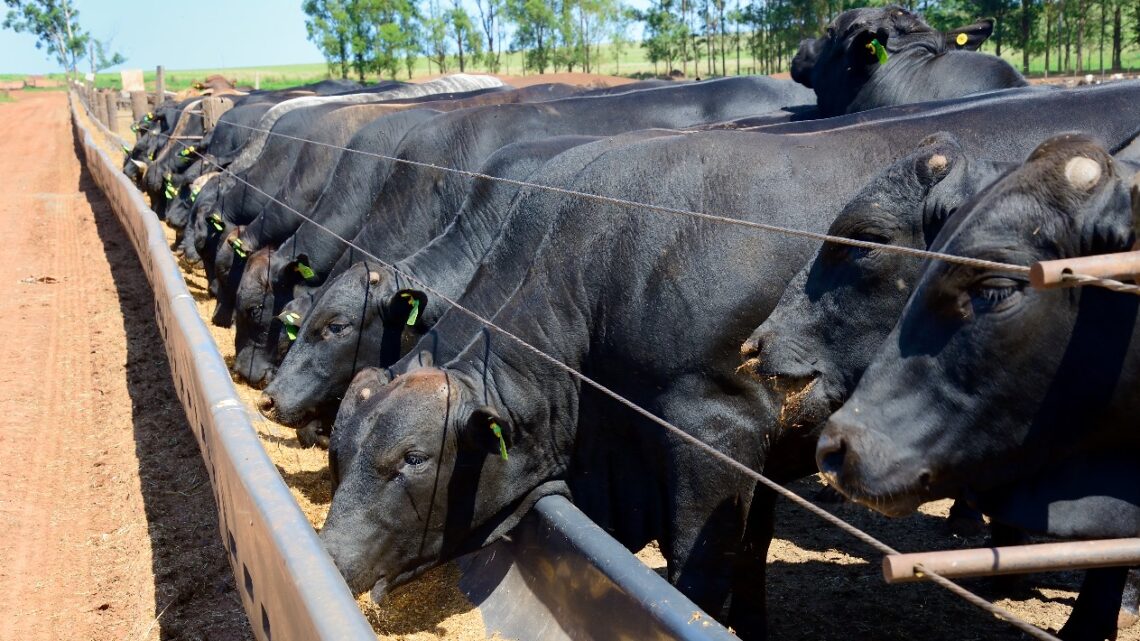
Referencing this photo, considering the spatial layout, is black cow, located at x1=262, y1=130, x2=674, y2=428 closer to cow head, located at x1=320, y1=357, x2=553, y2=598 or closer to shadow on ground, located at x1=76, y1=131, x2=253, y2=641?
shadow on ground, located at x1=76, y1=131, x2=253, y2=641

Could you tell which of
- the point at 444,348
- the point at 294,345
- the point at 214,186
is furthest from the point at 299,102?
the point at 444,348

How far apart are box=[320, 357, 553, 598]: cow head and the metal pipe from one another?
2.31 m

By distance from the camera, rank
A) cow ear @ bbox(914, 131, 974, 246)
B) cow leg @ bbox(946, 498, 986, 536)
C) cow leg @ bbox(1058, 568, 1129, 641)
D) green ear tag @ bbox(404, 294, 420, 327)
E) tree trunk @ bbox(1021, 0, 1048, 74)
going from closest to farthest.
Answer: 1. cow ear @ bbox(914, 131, 974, 246)
2. cow leg @ bbox(1058, 568, 1129, 641)
3. cow leg @ bbox(946, 498, 986, 536)
4. green ear tag @ bbox(404, 294, 420, 327)
5. tree trunk @ bbox(1021, 0, 1048, 74)

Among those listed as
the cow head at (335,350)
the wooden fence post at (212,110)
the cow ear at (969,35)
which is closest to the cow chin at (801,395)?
the cow head at (335,350)

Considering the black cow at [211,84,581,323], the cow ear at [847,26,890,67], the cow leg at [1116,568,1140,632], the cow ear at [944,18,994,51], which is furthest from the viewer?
the black cow at [211,84,581,323]

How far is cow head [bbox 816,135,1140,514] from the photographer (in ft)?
7.75

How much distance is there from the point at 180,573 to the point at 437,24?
61995 millimetres

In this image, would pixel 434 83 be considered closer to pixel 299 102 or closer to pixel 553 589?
pixel 299 102

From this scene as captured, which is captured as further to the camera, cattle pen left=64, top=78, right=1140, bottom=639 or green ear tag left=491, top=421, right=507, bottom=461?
green ear tag left=491, top=421, right=507, bottom=461

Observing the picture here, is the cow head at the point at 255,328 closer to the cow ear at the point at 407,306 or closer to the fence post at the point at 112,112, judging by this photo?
the cow ear at the point at 407,306

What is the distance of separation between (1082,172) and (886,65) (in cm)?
624

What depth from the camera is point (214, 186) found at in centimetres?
1241

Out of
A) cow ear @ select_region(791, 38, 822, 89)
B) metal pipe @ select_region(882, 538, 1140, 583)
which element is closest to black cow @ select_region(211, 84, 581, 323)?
cow ear @ select_region(791, 38, 822, 89)

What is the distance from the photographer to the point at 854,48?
27.7 ft
